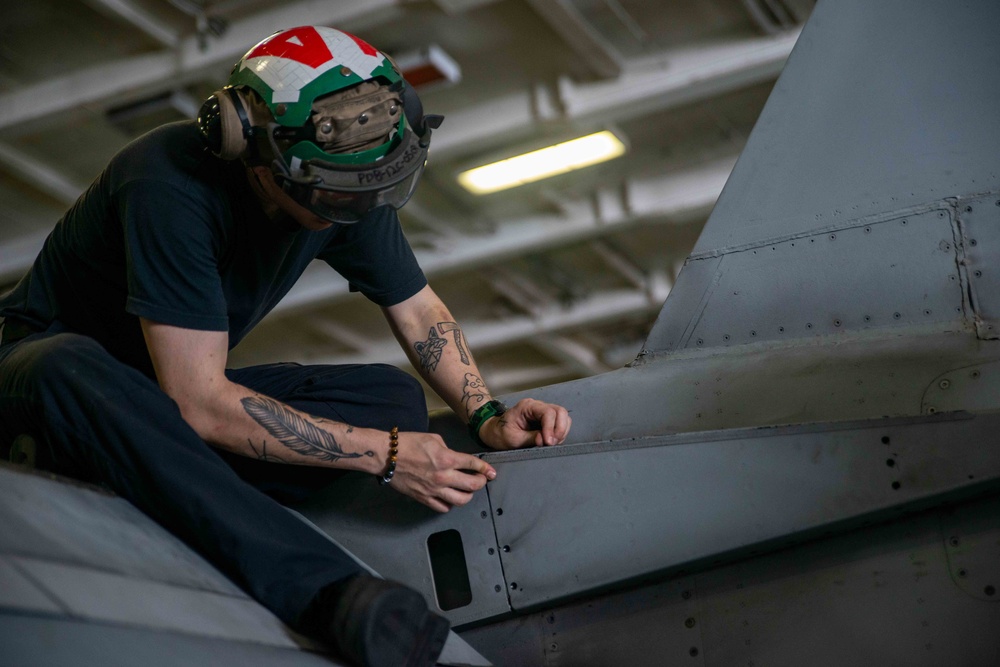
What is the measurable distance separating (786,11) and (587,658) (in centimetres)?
525

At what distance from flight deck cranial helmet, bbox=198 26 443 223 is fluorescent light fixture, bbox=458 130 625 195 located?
16.8 ft

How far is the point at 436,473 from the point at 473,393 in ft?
1.53

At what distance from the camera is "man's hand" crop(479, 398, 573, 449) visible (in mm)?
2221

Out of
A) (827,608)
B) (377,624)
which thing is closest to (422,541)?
(377,624)

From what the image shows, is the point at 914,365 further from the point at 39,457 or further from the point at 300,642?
the point at 39,457

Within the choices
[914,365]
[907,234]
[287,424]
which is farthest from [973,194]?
[287,424]

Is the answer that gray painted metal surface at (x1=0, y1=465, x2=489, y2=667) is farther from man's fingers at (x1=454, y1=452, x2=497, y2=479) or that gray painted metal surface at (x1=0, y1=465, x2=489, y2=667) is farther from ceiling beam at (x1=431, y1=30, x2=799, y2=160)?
ceiling beam at (x1=431, y1=30, x2=799, y2=160)

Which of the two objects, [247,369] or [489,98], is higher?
[489,98]

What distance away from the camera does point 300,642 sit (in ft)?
5.57

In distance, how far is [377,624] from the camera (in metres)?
1.65

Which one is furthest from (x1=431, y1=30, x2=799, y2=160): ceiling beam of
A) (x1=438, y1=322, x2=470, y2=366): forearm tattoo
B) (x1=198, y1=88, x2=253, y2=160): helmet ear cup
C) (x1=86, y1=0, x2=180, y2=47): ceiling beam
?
(x1=198, y1=88, x2=253, y2=160): helmet ear cup

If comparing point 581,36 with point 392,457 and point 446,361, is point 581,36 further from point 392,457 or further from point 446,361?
point 392,457

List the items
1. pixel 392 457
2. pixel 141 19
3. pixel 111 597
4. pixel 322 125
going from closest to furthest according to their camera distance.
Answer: pixel 111 597, pixel 322 125, pixel 392 457, pixel 141 19

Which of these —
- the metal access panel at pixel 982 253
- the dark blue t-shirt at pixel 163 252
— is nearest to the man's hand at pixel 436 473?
the dark blue t-shirt at pixel 163 252
